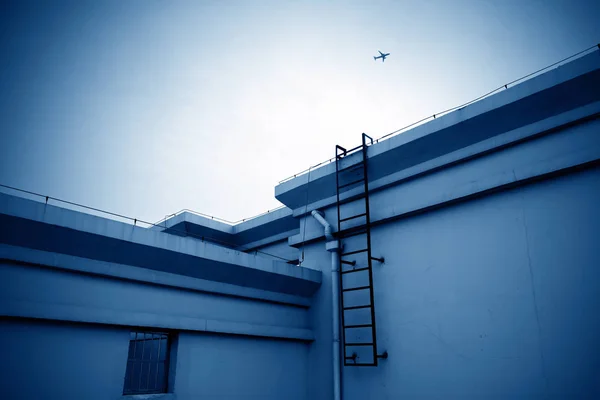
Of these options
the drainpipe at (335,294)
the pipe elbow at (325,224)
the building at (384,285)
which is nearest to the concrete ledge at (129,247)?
the building at (384,285)

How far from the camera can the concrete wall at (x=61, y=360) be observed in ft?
25.7

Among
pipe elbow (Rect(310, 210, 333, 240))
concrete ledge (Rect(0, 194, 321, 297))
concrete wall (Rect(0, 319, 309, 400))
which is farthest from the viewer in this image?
pipe elbow (Rect(310, 210, 333, 240))

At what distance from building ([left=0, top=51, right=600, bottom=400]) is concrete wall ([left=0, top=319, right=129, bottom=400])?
0.03 metres

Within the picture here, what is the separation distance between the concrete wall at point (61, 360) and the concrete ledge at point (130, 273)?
1183 millimetres

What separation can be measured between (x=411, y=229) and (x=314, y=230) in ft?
11.5

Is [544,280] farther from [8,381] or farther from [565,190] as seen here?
[8,381]

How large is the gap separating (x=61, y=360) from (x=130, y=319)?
1.51m

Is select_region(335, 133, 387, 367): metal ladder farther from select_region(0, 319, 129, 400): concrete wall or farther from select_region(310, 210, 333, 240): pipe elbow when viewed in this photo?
select_region(0, 319, 129, 400): concrete wall

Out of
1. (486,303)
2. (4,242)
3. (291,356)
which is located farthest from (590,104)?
(4,242)

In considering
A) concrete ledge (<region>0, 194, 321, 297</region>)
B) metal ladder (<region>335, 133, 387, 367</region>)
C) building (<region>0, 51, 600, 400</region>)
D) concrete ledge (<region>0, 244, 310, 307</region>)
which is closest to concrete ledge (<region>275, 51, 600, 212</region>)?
building (<region>0, 51, 600, 400</region>)

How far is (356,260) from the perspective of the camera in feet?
40.9

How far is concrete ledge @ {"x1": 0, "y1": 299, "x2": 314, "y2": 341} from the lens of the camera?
8039 mm

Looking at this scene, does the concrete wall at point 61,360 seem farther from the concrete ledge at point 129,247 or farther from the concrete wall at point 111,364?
the concrete ledge at point 129,247

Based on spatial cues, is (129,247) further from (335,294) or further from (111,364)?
(335,294)
